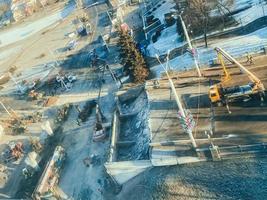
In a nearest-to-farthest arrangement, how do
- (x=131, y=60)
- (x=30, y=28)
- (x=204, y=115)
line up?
(x=204, y=115) < (x=131, y=60) < (x=30, y=28)

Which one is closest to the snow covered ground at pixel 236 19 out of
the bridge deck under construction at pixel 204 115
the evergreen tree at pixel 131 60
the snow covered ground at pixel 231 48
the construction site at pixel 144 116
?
the construction site at pixel 144 116

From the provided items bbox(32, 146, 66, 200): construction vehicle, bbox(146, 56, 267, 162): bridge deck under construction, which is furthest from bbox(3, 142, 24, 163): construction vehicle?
bbox(146, 56, 267, 162): bridge deck under construction

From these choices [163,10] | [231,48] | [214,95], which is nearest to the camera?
[214,95]

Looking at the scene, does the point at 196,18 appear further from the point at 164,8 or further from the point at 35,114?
the point at 35,114

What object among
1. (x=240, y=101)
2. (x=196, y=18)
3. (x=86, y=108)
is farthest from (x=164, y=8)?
(x=240, y=101)

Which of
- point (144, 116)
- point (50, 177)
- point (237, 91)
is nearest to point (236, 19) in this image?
point (144, 116)

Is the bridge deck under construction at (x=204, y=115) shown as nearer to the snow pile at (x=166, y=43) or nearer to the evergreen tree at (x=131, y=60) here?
the evergreen tree at (x=131, y=60)

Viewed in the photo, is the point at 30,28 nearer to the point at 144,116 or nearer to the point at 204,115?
the point at 144,116
